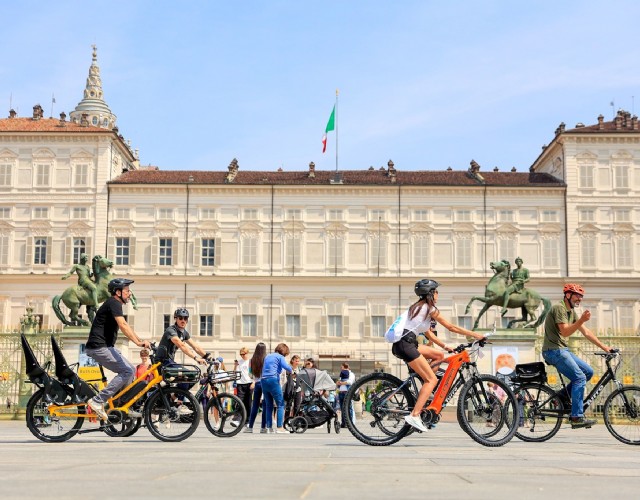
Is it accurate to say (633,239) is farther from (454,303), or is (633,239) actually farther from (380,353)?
(380,353)

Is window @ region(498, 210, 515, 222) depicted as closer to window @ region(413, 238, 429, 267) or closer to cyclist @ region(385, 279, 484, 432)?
window @ region(413, 238, 429, 267)

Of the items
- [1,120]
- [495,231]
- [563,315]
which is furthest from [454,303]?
[563,315]

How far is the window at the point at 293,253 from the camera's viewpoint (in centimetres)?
5944

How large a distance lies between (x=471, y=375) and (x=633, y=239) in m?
52.7

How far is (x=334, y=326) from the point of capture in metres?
58.1

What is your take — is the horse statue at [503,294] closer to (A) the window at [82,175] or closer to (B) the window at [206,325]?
(B) the window at [206,325]

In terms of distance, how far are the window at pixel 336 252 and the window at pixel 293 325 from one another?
4164mm

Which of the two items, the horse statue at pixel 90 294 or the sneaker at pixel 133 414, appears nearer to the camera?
the sneaker at pixel 133 414

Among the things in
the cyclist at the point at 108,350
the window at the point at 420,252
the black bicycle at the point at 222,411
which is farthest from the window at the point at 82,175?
the cyclist at the point at 108,350

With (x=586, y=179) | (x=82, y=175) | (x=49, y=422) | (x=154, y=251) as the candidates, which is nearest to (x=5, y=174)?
(x=82, y=175)

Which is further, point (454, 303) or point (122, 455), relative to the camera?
point (454, 303)

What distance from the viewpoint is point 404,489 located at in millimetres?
5523

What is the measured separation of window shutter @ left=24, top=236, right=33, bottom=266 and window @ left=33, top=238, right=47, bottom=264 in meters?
0.19

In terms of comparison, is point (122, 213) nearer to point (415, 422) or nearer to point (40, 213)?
point (40, 213)
